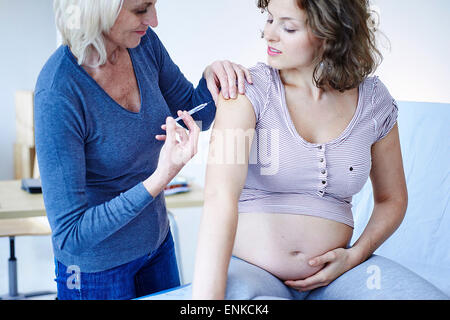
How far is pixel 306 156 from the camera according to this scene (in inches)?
36.6

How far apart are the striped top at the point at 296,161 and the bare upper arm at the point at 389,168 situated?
0.14 feet

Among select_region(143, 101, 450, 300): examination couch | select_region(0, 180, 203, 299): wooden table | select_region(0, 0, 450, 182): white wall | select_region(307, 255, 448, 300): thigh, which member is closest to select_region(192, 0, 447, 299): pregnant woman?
select_region(307, 255, 448, 300): thigh

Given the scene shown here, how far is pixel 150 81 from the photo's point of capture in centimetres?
104

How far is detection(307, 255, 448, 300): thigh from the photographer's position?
34.0 inches

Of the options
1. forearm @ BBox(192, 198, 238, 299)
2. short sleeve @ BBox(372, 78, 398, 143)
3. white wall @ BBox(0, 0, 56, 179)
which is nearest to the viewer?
forearm @ BBox(192, 198, 238, 299)

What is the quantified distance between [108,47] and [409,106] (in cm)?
93

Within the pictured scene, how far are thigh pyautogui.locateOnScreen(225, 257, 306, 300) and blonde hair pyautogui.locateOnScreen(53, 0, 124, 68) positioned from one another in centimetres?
45

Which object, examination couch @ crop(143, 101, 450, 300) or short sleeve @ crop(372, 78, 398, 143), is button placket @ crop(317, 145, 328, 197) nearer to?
short sleeve @ crop(372, 78, 398, 143)

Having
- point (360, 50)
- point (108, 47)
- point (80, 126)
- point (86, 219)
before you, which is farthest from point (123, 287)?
point (360, 50)

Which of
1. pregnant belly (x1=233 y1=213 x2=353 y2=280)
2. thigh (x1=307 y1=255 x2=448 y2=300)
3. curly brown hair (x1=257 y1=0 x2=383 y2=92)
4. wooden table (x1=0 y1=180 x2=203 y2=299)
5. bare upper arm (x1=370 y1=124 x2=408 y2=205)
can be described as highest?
curly brown hair (x1=257 y1=0 x2=383 y2=92)

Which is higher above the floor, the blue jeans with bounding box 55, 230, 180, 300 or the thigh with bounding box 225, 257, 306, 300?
the thigh with bounding box 225, 257, 306, 300

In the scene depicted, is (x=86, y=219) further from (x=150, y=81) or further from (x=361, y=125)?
(x=361, y=125)

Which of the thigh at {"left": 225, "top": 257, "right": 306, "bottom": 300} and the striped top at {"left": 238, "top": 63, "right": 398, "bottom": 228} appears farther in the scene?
the striped top at {"left": 238, "top": 63, "right": 398, "bottom": 228}

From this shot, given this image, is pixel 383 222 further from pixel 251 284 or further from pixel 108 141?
pixel 108 141
